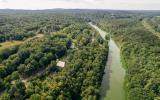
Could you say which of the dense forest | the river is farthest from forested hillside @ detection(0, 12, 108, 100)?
the river

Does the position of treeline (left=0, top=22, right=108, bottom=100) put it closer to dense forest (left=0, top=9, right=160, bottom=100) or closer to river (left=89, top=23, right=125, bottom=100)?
dense forest (left=0, top=9, right=160, bottom=100)

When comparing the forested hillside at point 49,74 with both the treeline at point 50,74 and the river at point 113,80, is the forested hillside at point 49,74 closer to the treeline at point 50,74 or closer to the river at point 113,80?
the treeline at point 50,74

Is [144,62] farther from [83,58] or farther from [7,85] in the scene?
[7,85]

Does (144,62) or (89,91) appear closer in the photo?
(89,91)

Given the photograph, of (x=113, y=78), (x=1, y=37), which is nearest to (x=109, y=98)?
(x=113, y=78)

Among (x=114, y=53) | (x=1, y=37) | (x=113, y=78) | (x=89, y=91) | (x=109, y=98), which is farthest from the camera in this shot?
(x=1, y=37)

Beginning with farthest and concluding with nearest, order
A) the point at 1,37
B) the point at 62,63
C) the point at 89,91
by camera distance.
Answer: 1. the point at 1,37
2. the point at 62,63
3. the point at 89,91

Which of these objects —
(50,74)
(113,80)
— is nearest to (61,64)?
(50,74)

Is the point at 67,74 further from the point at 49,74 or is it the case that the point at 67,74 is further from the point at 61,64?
the point at 61,64
